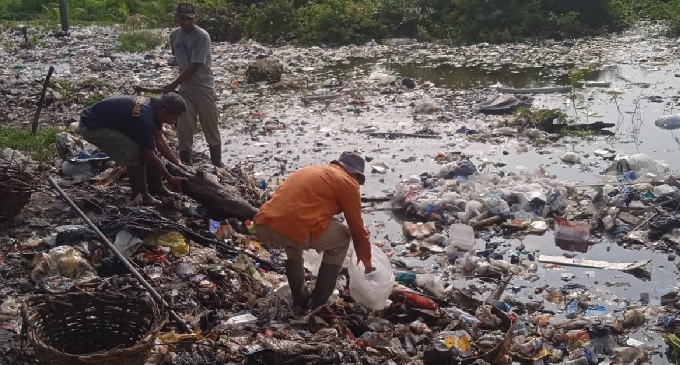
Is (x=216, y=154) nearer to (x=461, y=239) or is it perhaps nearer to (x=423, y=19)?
(x=461, y=239)

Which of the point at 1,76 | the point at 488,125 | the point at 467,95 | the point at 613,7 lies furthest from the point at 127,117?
the point at 613,7

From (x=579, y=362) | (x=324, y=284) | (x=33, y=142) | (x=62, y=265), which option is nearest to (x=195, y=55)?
(x=33, y=142)

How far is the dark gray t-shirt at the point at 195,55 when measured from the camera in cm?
673

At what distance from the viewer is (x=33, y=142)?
757cm

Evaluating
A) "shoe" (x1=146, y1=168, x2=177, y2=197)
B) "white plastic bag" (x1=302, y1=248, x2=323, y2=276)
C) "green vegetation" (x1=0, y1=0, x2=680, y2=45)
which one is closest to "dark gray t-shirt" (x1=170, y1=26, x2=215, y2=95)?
"shoe" (x1=146, y1=168, x2=177, y2=197)

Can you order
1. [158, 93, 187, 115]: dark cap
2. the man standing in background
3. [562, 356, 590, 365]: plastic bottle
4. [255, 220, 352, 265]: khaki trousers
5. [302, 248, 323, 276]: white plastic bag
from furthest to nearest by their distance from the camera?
the man standing in background, [158, 93, 187, 115]: dark cap, [302, 248, 323, 276]: white plastic bag, [255, 220, 352, 265]: khaki trousers, [562, 356, 590, 365]: plastic bottle

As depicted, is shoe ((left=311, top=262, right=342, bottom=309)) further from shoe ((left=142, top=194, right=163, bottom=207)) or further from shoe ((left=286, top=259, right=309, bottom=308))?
shoe ((left=142, top=194, right=163, bottom=207))

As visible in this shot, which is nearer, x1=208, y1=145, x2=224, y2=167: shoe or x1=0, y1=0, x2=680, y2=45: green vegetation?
x1=208, y1=145, x2=224, y2=167: shoe

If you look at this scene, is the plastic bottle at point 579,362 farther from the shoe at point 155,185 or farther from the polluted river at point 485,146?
the shoe at point 155,185

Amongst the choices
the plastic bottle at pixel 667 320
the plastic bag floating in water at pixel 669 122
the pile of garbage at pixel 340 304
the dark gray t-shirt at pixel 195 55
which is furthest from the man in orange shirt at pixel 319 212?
the plastic bag floating in water at pixel 669 122

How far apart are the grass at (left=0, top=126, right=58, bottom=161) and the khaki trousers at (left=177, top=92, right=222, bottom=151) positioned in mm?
1321

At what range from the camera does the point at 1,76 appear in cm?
1196

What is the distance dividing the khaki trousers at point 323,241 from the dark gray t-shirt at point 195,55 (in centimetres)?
293

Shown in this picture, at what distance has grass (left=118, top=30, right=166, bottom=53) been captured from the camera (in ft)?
50.6
